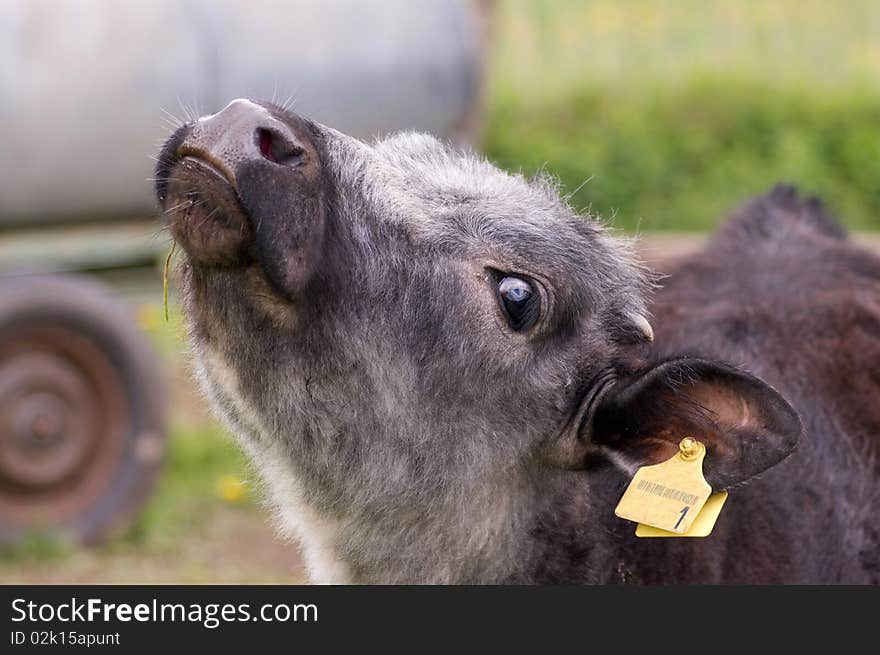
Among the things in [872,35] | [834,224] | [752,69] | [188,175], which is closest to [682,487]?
[188,175]

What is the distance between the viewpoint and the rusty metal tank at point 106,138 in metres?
6.88

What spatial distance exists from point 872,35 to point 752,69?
1530 mm

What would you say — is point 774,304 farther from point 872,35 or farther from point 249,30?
point 872,35

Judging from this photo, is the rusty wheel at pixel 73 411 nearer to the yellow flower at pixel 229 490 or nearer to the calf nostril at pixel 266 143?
the yellow flower at pixel 229 490

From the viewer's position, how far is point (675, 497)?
121 inches

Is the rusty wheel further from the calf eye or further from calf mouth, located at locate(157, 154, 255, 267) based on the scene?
the calf eye

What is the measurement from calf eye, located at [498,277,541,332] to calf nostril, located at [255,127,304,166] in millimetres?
578

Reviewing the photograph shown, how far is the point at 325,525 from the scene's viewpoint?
11.0ft

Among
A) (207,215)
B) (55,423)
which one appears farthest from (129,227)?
(207,215)

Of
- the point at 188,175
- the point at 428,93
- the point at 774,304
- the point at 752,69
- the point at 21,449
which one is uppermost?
the point at 752,69

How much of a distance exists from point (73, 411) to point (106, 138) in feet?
4.75

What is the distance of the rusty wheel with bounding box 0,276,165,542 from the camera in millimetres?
6801

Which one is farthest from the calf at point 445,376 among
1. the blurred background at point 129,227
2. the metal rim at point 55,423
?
the metal rim at point 55,423

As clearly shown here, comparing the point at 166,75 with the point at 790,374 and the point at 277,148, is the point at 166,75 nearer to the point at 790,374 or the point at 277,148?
the point at 790,374
